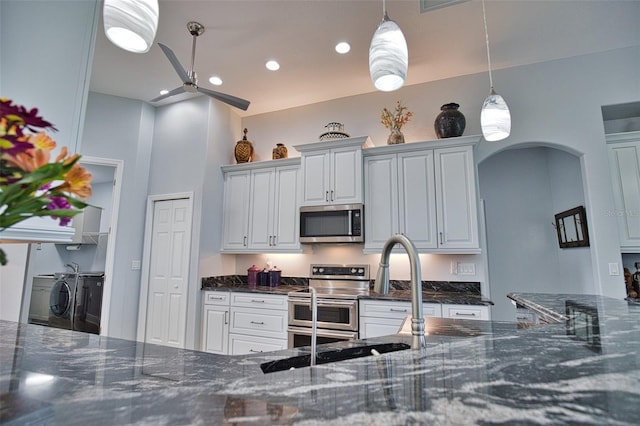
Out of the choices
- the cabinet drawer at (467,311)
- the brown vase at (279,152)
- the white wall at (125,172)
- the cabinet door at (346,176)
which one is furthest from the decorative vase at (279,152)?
the cabinet drawer at (467,311)

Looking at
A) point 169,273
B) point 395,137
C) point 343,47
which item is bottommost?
point 169,273

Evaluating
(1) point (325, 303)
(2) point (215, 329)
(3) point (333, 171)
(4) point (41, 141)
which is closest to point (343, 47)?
(3) point (333, 171)

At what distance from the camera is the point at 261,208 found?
151 inches

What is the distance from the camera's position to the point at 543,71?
126 inches

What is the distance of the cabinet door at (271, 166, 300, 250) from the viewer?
363 cm

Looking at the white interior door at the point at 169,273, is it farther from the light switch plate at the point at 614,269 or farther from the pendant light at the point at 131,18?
the light switch plate at the point at 614,269

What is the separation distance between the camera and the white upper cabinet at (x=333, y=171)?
333 centimetres

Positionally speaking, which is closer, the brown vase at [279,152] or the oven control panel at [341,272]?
the oven control panel at [341,272]

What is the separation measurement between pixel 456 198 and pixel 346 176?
3.77 feet

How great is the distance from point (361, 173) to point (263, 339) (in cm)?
208

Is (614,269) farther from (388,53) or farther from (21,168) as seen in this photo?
(21,168)

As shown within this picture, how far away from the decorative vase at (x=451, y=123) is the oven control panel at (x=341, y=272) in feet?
5.50

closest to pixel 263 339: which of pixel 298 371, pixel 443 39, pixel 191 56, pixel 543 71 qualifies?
pixel 298 371

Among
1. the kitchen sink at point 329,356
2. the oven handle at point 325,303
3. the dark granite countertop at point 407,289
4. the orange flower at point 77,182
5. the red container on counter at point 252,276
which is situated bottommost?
the oven handle at point 325,303
